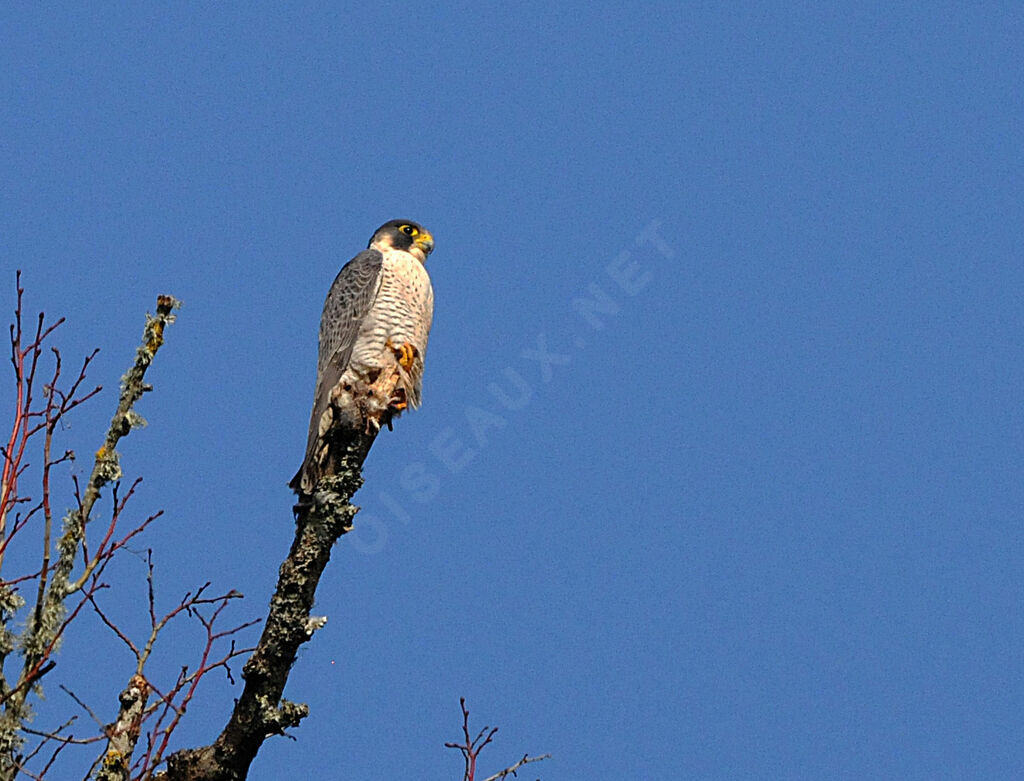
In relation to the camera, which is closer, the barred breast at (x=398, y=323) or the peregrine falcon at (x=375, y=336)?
the peregrine falcon at (x=375, y=336)

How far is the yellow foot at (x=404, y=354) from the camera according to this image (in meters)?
6.86

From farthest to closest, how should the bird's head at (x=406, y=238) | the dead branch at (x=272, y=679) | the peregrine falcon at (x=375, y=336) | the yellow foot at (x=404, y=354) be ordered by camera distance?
the bird's head at (x=406, y=238)
the yellow foot at (x=404, y=354)
the peregrine falcon at (x=375, y=336)
the dead branch at (x=272, y=679)

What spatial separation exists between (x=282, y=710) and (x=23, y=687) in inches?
42.0

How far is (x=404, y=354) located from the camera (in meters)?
6.90

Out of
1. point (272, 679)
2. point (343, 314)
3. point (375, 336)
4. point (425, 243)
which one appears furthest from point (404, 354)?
point (272, 679)

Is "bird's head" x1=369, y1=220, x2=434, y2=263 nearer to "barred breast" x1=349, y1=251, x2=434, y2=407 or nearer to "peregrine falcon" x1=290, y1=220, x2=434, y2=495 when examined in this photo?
"peregrine falcon" x1=290, y1=220, x2=434, y2=495

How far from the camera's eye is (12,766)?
3.93m

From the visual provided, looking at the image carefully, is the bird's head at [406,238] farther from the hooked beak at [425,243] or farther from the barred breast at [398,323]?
the barred breast at [398,323]

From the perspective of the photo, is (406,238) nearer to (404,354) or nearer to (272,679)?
(404,354)

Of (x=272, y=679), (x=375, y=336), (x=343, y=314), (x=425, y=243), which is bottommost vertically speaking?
(x=272, y=679)

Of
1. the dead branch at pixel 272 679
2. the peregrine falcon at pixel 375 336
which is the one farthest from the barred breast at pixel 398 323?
the dead branch at pixel 272 679

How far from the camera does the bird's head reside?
8180 millimetres

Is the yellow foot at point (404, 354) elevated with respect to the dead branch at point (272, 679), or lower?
elevated

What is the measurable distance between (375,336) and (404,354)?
0.80 ft
